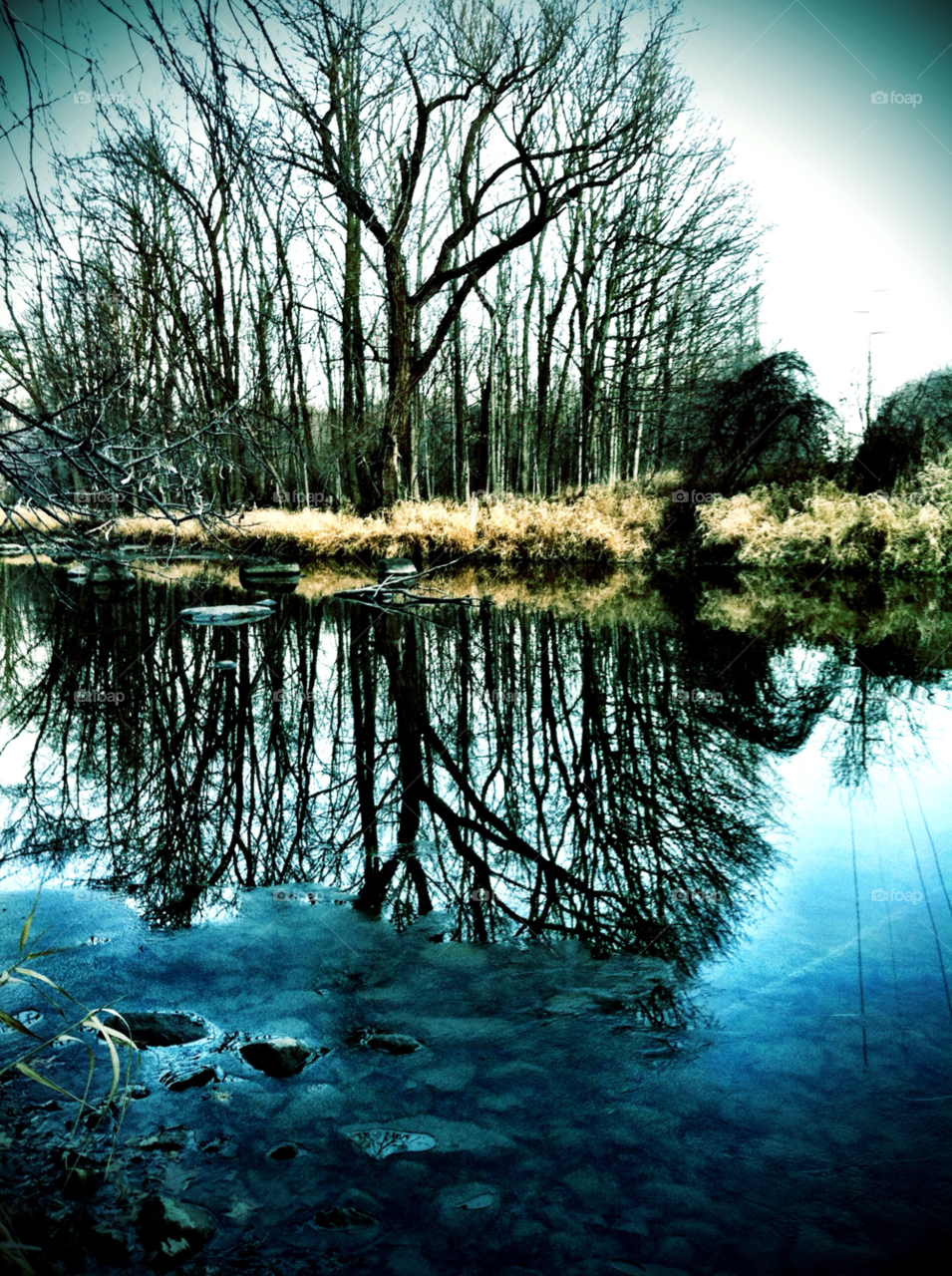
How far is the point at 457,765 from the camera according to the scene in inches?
229

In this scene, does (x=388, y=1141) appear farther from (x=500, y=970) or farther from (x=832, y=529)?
(x=832, y=529)

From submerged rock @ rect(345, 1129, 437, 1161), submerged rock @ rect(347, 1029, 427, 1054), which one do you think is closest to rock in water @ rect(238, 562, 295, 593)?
submerged rock @ rect(347, 1029, 427, 1054)

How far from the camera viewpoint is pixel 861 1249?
6.64ft

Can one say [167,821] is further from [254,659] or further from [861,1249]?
[254,659]

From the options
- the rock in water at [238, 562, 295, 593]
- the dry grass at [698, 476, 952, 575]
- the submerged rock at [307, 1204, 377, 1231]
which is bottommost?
→ the submerged rock at [307, 1204, 377, 1231]

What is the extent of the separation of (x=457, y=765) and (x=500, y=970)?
2.54 meters

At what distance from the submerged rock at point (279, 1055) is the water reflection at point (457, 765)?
977 millimetres

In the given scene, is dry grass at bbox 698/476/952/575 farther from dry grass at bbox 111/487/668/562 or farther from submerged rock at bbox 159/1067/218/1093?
submerged rock at bbox 159/1067/218/1093

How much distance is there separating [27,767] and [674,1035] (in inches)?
197

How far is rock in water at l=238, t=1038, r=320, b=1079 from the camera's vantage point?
2707 millimetres

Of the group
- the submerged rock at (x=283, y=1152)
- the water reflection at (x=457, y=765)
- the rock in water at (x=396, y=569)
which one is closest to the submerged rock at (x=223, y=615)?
the water reflection at (x=457, y=765)

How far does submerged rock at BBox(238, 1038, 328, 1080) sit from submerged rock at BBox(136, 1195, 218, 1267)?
0.57 meters

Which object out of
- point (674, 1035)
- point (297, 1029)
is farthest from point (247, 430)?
point (674, 1035)

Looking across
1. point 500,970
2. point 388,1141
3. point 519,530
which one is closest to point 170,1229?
point 388,1141
